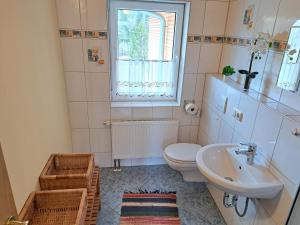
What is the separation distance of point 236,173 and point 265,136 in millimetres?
329

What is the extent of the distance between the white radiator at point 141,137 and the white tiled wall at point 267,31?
89cm

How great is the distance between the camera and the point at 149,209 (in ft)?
6.59

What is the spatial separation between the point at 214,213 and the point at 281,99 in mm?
1193

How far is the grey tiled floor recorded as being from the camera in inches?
76.0

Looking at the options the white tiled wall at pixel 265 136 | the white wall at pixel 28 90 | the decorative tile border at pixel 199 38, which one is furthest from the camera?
the decorative tile border at pixel 199 38

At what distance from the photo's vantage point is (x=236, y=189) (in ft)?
4.02

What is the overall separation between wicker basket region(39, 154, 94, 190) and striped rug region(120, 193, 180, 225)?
612 millimetres

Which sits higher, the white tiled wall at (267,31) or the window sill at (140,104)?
the white tiled wall at (267,31)

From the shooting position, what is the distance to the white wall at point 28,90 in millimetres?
1043

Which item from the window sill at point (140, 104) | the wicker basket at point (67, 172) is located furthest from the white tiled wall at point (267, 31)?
the wicker basket at point (67, 172)

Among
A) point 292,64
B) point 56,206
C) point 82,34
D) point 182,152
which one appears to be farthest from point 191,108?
point 56,206

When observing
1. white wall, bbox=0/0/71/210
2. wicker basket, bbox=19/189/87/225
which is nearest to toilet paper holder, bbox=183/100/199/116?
white wall, bbox=0/0/71/210

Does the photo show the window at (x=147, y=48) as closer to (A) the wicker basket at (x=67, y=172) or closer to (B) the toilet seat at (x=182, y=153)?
(B) the toilet seat at (x=182, y=153)

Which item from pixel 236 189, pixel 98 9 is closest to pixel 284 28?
pixel 236 189
